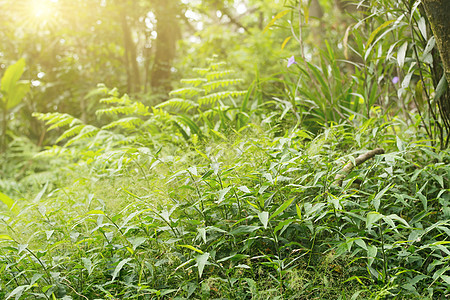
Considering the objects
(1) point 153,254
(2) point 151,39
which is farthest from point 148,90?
(1) point 153,254

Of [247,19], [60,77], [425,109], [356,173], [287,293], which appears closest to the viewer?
[287,293]

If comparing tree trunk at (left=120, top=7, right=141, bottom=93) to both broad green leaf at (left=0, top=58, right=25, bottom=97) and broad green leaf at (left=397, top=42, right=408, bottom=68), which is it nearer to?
broad green leaf at (left=0, top=58, right=25, bottom=97)

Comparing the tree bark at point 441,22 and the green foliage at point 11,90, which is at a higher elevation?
the green foliage at point 11,90

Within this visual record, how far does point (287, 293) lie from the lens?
Result: 111 cm

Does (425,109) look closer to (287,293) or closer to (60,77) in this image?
(287,293)

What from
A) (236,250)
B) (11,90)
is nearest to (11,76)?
(11,90)

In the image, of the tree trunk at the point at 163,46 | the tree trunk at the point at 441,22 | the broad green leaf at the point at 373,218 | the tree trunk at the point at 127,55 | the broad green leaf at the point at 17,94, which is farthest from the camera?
the tree trunk at the point at 127,55

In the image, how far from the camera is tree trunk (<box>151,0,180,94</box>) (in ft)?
18.4

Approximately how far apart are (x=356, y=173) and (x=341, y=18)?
5.52 m

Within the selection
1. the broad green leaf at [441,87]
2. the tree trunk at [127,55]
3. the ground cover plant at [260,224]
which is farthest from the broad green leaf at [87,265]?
the tree trunk at [127,55]

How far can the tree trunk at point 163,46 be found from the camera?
221 inches

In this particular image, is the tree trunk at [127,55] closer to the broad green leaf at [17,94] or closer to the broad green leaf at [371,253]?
the broad green leaf at [17,94]

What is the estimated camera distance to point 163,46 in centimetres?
582

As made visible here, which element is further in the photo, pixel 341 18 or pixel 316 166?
pixel 341 18
